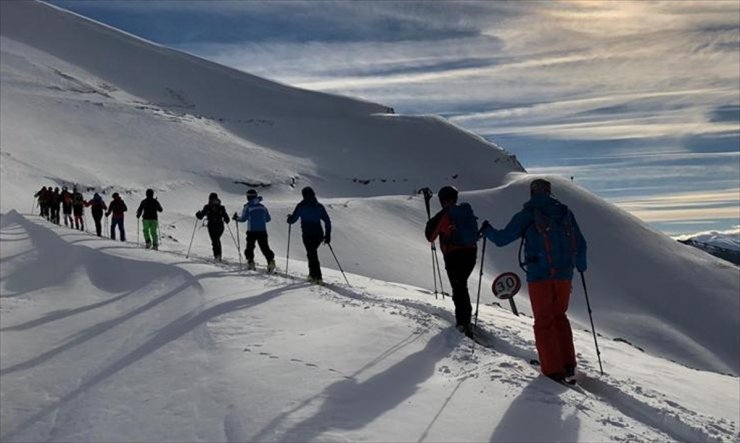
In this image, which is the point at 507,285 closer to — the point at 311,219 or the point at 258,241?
the point at 311,219

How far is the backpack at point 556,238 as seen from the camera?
305 inches

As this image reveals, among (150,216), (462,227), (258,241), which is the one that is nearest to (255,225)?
(258,241)

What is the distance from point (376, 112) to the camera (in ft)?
432

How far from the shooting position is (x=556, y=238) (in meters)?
7.81

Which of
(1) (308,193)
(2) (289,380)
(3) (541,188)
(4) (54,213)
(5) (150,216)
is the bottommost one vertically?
(2) (289,380)

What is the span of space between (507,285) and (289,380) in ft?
12.4

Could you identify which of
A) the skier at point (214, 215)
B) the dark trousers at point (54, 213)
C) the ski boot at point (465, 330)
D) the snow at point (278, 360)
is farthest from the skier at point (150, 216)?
the ski boot at point (465, 330)

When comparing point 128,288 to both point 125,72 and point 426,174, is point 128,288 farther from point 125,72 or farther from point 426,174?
point 125,72

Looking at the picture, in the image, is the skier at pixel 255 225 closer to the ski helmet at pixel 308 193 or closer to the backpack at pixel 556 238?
the ski helmet at pixel 308 193

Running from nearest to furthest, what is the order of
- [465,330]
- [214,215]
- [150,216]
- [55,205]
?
[465,330] < [214,215] < [150,216] < [55,205]

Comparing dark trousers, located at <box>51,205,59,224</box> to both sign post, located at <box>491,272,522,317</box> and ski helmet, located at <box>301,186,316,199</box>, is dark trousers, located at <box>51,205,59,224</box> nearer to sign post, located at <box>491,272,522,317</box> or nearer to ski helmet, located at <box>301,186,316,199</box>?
ski helmet, located at <box>301,186,316,199</box>

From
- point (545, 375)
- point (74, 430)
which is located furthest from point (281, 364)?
point (545, 375)

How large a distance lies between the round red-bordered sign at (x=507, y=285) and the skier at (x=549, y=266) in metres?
1.20

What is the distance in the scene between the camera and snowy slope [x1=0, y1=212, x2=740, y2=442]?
5.66 metres
